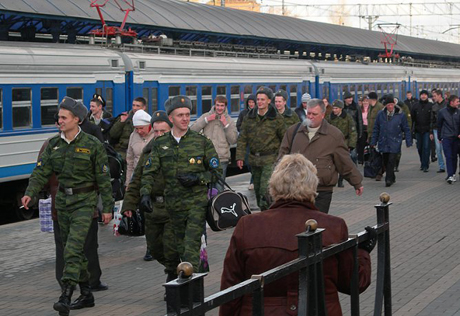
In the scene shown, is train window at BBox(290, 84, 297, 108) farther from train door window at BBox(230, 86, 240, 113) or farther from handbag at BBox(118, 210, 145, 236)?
handbag at BBox(118, 210, 145, 236)

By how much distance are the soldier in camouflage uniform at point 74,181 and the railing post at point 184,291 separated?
4745 mm

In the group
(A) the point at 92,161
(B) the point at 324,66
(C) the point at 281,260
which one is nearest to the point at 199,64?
(B) the point at 324,66

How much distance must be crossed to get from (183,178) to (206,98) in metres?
16.8

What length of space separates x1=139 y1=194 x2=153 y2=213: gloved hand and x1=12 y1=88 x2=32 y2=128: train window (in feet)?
31.0

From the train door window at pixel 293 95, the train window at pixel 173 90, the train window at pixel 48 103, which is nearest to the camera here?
the train window at pixel 48 103

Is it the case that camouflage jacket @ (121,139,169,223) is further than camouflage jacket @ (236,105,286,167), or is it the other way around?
camouflage jacket @ (236,105,286,167)

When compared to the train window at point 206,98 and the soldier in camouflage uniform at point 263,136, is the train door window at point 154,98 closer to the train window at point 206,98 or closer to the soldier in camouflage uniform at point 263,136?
the train window at point 206,98

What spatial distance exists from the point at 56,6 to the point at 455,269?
61.4 feet

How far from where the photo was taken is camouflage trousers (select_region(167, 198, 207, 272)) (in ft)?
26.8

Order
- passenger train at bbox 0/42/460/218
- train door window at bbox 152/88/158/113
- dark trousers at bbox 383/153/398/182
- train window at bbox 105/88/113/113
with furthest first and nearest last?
train door window at bbox 152/88/158/113, train window at bbox 105/88/113/113, dark trousers at bbox 383/153/398/182, passenger train at bbox 0/42/460/218

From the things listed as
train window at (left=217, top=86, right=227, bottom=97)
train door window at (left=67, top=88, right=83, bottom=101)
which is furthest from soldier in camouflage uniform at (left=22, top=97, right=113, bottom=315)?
train window at (left=217, top=86, right=227, bottom=97)

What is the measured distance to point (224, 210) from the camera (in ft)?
26.7

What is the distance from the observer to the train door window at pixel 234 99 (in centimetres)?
2612

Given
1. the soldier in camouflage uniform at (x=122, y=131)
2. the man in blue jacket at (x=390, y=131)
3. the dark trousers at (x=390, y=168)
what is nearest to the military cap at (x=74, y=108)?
the soldier in camouflage uniform at (x=122, y=131)
